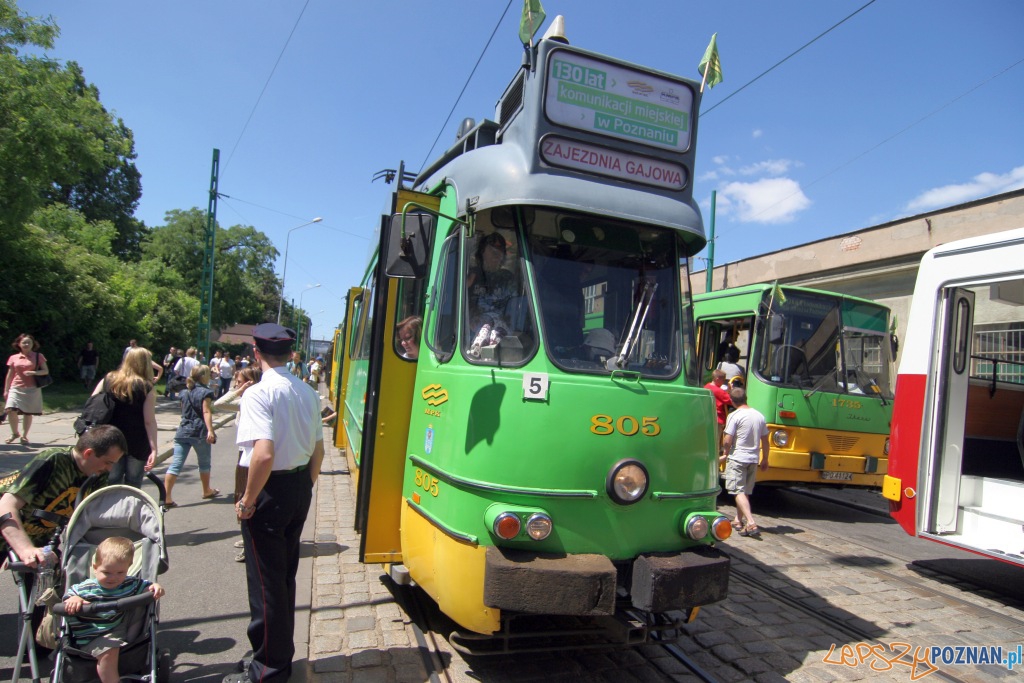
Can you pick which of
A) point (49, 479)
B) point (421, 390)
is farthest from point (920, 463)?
point (49, 479)

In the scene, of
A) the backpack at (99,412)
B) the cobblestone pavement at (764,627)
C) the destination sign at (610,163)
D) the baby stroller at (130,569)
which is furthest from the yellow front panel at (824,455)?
the backpack at (99,412)

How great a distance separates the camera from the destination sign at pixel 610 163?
407 centimetres

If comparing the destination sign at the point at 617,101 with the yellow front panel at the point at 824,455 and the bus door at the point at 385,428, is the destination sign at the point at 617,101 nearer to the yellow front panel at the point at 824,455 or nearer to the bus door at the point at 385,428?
the bus door at the point at 385,428

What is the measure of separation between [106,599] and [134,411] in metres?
2.35

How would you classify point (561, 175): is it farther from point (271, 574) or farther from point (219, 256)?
point (219, 256)

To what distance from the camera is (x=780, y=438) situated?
27.4ft

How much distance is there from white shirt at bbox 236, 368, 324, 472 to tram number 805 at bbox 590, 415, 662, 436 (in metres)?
Result: 1.59

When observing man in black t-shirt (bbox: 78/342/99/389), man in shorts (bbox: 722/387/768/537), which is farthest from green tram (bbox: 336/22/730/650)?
man in black t-shirt (bbox: 78/342/99/389)

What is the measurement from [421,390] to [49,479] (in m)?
2.11

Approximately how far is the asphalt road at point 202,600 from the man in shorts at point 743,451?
15.3 ft

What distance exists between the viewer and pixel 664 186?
4.36 meters

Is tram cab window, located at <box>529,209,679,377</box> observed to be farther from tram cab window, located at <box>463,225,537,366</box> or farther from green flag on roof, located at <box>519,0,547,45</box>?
green flag on roof, located at <box>519,0,547,45</box>

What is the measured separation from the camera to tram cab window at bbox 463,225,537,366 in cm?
385

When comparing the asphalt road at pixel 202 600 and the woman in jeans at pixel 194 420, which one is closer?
the asphalt road at pixel 202 600
